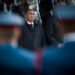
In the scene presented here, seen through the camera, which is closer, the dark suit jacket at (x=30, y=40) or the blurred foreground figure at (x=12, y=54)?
the blurred foreground figure at (x=12, y=54)

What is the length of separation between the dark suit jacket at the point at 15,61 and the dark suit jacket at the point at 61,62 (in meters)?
0.02

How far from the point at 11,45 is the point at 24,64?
33mm

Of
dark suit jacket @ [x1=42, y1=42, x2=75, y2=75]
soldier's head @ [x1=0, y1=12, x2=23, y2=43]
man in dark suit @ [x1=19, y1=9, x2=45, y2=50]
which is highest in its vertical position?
soldier's head @ [x1=0, y1=12, x2=23, y2=43]

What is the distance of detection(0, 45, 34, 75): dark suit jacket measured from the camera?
0.43 metres

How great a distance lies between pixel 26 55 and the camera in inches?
17.1

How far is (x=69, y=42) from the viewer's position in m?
0.43

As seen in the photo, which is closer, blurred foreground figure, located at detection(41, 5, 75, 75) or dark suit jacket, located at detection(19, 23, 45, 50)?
blurred foreground figure, located at detection(41, 5, 75, 75)

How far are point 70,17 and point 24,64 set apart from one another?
0.10 meters

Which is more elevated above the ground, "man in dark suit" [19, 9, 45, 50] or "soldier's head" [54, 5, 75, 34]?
"soldier's head" [54, 5, 75, 34]

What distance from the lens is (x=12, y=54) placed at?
16.9 inches

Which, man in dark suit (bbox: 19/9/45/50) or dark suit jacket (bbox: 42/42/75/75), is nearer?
dark suit jacket (bbox: 42/42/75/75)

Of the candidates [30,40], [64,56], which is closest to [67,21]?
[64,56]

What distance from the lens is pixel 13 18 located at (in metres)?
0.45

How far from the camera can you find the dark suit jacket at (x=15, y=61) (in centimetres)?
43
